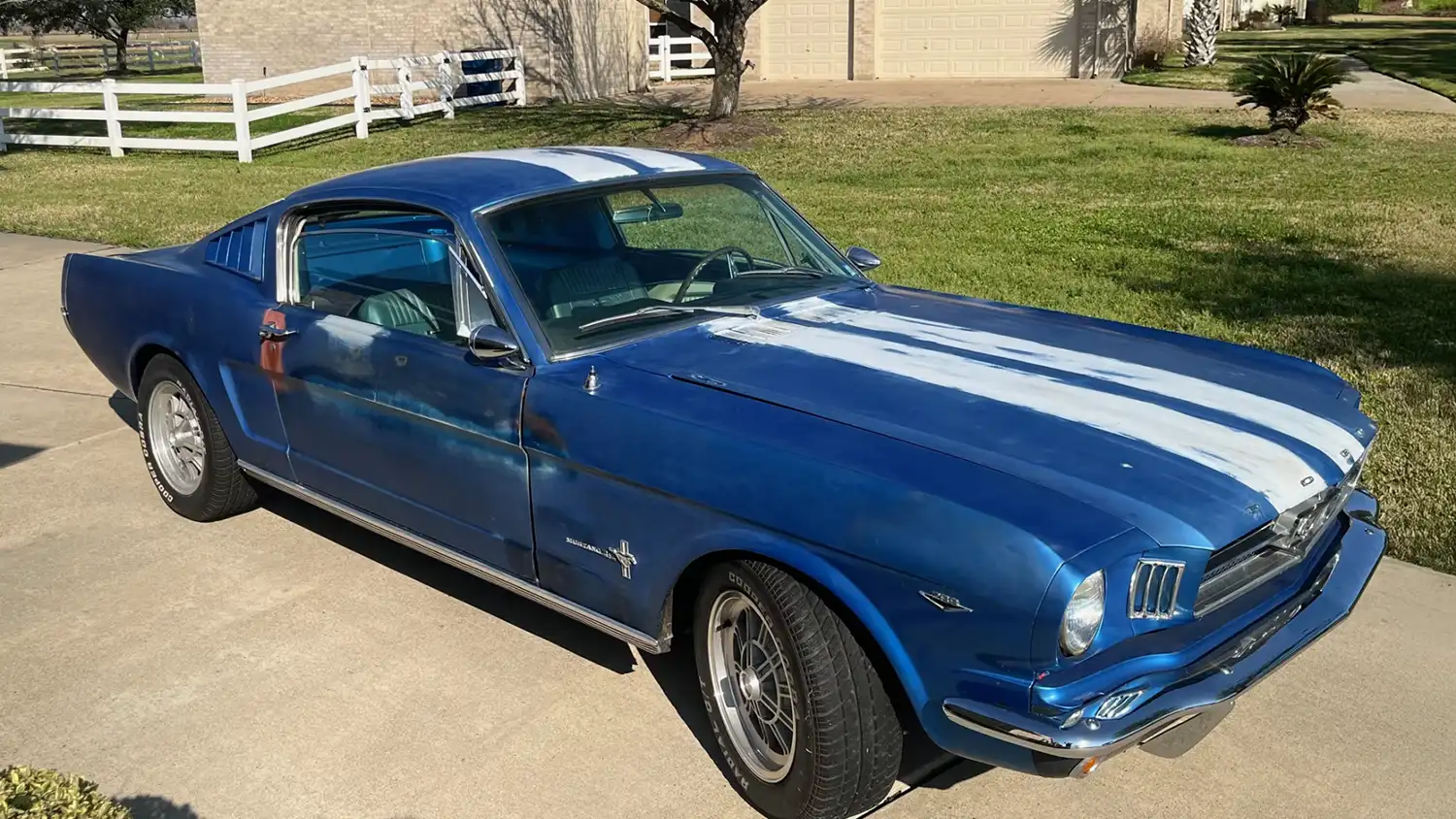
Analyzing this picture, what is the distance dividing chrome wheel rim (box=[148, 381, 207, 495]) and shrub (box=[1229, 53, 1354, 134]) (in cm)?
1291

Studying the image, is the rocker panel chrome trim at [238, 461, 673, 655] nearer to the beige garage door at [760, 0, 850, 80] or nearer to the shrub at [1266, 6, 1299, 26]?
the beige garage door at [760, 0, 850, 80]

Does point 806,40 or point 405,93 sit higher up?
point 806,40

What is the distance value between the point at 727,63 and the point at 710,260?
1320 centimetres

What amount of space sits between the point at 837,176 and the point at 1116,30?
13.5 metres

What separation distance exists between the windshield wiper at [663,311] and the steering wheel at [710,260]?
65mm

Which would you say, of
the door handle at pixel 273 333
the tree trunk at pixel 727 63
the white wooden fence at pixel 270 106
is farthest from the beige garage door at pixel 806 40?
the door handle at pixel 273 333

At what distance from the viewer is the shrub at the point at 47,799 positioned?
8.02 ft

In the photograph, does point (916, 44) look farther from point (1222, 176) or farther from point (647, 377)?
point (647, 377)

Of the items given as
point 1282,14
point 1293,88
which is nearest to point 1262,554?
point 1293,88

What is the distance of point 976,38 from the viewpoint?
25953mm

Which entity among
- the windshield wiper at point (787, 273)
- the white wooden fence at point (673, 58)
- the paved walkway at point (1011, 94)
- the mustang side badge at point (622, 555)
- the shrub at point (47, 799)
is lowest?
the shrub at point (47, 799)

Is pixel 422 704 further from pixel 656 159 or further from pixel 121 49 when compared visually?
pixel 121 49

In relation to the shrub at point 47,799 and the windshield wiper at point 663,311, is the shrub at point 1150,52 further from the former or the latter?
the shrub at point 47,799

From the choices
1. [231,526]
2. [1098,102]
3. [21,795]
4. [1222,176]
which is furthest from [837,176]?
[21,795]
